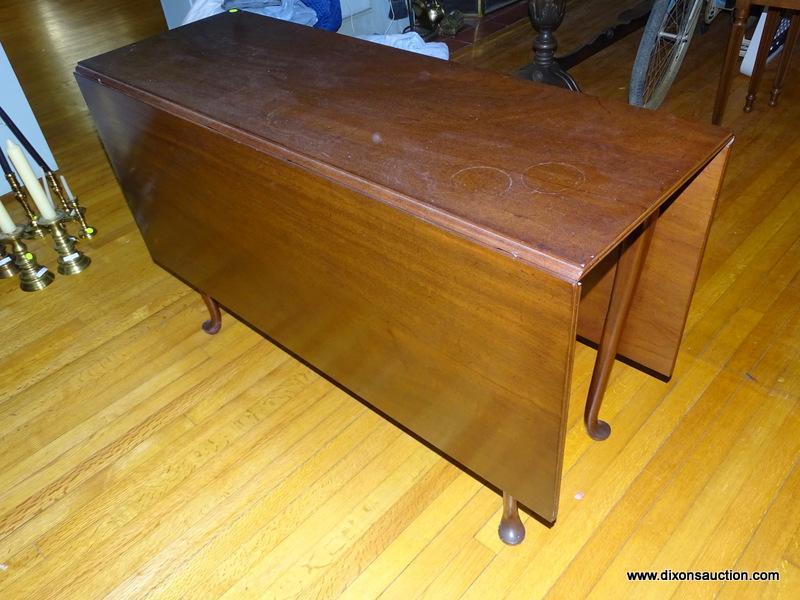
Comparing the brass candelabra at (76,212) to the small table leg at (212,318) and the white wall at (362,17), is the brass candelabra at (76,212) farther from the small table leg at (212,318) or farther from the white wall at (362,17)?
the white wall at (362,17)

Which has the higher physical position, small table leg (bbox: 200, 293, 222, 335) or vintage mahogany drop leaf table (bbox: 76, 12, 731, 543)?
vintage mahogany drop leaf table (bbox: 76, 12, 731, 543)

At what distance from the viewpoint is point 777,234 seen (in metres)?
1.93

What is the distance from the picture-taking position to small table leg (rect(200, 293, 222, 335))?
1746 mm

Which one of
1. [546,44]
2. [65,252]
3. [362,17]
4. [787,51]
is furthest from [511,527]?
[362,17]

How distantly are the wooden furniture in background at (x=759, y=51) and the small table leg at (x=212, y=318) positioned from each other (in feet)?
5.92

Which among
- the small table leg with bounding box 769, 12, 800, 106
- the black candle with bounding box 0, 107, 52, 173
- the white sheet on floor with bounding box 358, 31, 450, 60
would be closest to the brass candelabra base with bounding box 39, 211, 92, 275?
the black candle with bounding box 0, 107, 52, 173

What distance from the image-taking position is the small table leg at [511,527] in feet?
4.10

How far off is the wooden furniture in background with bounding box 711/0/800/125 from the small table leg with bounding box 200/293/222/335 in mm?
1804

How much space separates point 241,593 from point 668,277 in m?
0.96

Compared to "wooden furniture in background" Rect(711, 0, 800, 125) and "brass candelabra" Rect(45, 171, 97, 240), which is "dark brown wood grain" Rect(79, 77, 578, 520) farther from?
"wooden furniture in background" Rect(711, 0, 800, 125)

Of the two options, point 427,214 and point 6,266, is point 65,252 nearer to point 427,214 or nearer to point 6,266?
point 6,266

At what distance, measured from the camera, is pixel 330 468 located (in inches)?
56.7

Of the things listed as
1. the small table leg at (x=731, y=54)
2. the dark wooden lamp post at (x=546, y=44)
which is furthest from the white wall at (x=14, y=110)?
the small table leg at (x=731, y=54)

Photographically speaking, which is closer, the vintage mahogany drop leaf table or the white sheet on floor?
the vintage mahogany drop leaf table
